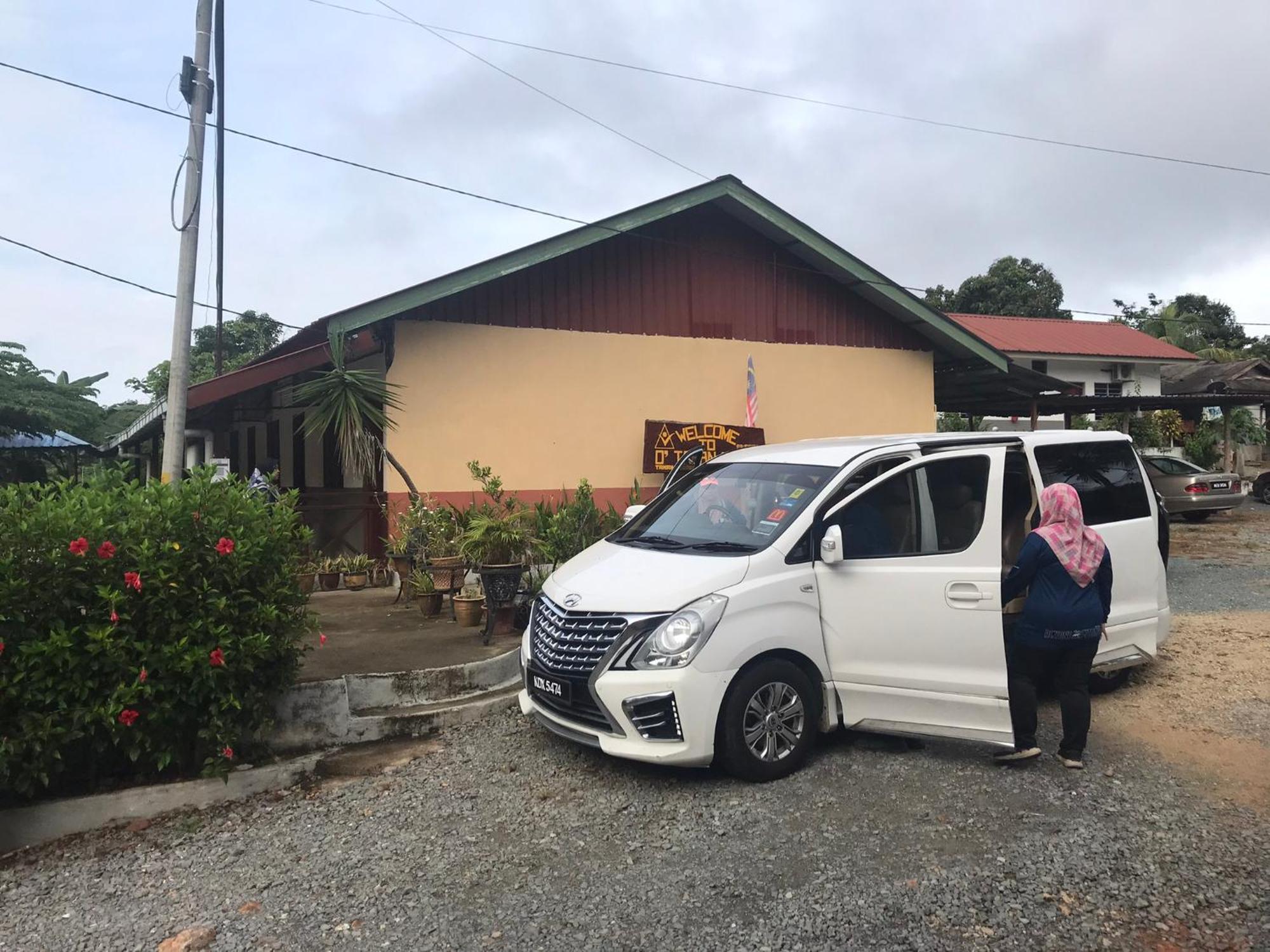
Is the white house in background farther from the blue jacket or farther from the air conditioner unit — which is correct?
the blue jacket

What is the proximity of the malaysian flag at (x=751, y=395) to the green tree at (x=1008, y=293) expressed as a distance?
31.7m

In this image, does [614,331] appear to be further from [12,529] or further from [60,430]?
[60,430]

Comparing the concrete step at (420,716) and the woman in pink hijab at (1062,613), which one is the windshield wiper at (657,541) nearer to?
the concrete step at (420,716)

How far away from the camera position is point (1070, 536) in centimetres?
483

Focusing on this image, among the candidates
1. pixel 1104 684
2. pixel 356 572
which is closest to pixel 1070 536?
pixel 1104 684

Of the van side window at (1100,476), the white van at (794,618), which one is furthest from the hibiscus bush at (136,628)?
the van side window at (1100,476)

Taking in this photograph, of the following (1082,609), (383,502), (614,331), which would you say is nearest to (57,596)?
(1082,609)

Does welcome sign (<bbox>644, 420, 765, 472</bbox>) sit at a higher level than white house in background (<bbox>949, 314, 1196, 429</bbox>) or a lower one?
lower

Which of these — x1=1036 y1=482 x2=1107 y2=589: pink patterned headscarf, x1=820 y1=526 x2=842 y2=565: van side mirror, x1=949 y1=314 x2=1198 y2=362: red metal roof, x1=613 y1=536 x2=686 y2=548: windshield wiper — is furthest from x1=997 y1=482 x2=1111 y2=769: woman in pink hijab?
x1=949 y1=314 x2=1198 y2=362: red metal roof

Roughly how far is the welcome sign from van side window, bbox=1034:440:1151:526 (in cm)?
569

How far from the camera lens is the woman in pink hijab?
480 cm

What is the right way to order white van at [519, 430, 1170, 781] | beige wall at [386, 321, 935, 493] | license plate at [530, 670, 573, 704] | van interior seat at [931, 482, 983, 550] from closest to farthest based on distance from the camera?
white van at [519, 430, 1170, 781], license plate at [530, 670, 573, 704], van interior seat at [931, 482, 983, 550], beige wall at [386, 321, 935, 493]

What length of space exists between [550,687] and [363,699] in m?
1.66

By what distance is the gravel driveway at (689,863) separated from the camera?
3.36 metres
